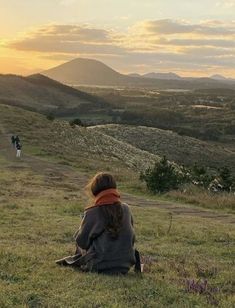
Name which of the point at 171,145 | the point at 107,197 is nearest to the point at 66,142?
the point at 107,197

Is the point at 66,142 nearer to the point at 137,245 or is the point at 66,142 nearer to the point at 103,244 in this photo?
the point at 137,245

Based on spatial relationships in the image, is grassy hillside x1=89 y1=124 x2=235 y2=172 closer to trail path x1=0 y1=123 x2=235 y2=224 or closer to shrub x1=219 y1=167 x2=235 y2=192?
trail path x1=0 y1=123 x2=235 y2=224

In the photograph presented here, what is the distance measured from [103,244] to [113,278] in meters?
0.49

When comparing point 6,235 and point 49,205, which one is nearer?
point 6,235

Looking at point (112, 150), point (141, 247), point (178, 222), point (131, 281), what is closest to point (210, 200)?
point (178, 222)

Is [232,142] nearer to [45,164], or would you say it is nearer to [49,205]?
[45,164]

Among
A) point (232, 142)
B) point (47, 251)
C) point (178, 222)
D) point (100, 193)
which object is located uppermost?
point (100, 193)

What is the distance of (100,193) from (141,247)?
4.04 metres

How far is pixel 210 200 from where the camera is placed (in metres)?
21.9

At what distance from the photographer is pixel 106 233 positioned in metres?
7.53

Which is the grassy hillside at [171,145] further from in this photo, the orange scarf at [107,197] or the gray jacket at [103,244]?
the orange scarf at [107,197]

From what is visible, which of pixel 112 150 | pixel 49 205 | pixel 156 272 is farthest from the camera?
pixel 112 150

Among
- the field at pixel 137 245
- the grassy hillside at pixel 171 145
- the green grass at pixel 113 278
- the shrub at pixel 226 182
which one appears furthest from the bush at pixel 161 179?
the grassy hillside at pixel 171 145

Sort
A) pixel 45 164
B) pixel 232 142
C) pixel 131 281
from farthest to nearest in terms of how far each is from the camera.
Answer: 1. pixel 232 142
2. pixel 45 164
3. pixel 131 281
